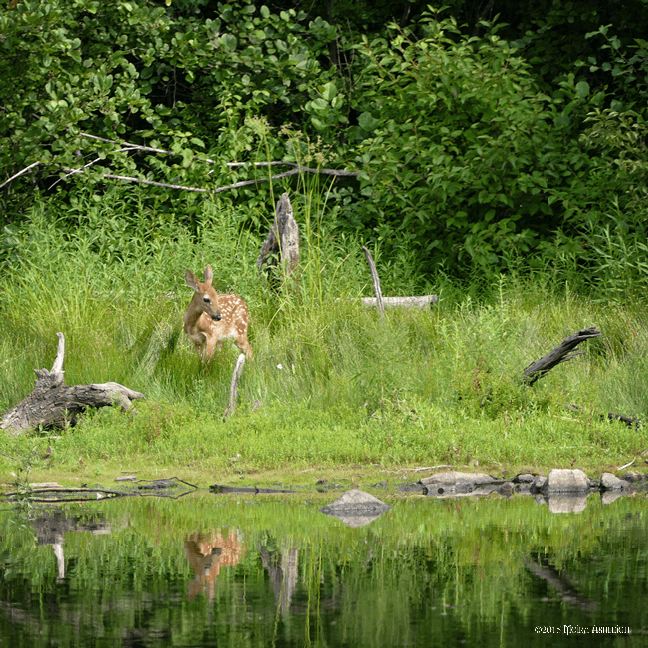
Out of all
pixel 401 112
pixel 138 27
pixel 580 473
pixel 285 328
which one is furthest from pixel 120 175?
pixel 580 473

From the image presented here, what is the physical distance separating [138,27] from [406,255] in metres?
5.68

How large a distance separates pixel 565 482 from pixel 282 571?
3.16 meters

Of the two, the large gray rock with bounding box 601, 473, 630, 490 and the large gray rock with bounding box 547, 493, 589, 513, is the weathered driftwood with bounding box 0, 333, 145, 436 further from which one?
the large gray rock with bounding box 601, 473, 630, 490

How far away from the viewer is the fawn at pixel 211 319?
33.1 ft

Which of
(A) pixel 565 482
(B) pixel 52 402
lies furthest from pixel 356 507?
(B) pixel 52 402

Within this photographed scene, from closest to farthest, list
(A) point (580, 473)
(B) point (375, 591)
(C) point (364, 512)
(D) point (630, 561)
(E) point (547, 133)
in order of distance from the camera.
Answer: (B) point (375, 591) → (D) point (630, 561) → (C) point (364, 512) → (A) point (580, 473) → (E) point (547, 133)

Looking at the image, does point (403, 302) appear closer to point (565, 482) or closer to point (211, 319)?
point (211, 319)

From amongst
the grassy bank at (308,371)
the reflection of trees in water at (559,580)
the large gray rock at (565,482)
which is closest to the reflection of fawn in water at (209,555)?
the reflection of trees in water at (559,580)

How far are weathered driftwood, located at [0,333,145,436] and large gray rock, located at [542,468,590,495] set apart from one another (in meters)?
4.15

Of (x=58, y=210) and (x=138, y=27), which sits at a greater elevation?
(x=138, y=27)

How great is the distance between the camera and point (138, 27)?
15523 millimetres

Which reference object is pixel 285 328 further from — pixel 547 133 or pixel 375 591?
pixel 375 591

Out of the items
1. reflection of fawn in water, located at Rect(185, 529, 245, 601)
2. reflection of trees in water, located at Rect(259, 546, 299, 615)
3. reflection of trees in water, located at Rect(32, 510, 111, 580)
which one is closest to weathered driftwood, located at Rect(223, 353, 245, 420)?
reflection of trees in water, located at Rect(32, 510, 111, 580)

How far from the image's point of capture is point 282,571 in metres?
4.61
